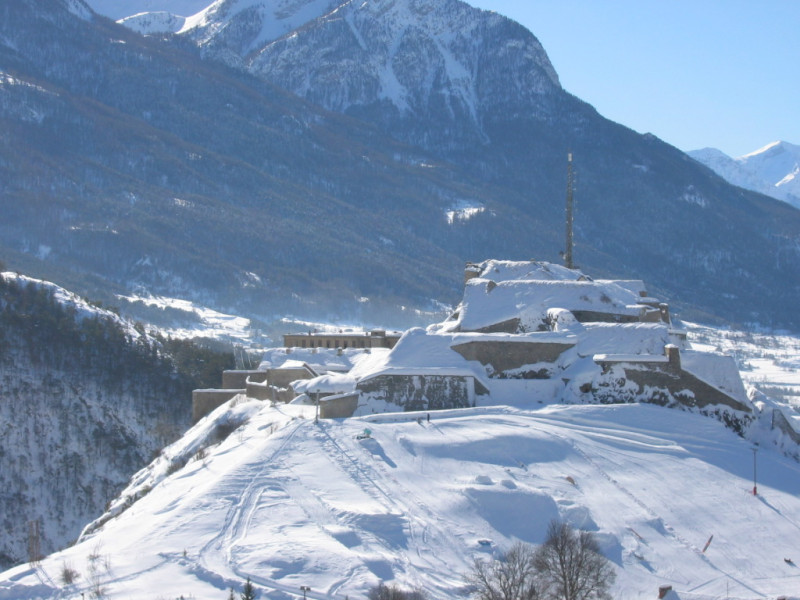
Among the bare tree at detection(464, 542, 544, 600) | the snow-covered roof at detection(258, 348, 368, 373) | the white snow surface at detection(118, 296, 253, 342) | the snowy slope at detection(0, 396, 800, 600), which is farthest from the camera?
the white snow surface at detection(118, 296, 253, 342)

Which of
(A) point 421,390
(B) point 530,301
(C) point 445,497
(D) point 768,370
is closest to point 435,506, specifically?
(C) point 445,497

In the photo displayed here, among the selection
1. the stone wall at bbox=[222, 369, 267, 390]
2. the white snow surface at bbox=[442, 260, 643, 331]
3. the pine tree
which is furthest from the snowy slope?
the stone wall at bbox=[222, 369, 267, 390]

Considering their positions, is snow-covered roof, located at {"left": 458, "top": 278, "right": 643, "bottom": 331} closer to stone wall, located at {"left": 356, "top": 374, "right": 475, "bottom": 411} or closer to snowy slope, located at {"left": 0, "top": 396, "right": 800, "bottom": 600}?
stone wall, located at {"left": 356, "top": 374, "right": 475, "bottom": 411}

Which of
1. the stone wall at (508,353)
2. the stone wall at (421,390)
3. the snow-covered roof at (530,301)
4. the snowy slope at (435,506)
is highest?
the snow-covered roof at (530,301)

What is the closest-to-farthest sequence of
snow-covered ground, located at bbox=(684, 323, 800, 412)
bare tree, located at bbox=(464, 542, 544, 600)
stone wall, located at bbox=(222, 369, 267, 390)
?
bare tree, located at bbox=(464, 542, 544, 600) < stone wall, located at bbox=(222, 369, 267, 390) < snow-covered ground, located at bbox=(684, 323, 800, 412)

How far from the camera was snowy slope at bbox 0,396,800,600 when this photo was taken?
35.9m

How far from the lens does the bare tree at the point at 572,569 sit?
35.1 meters

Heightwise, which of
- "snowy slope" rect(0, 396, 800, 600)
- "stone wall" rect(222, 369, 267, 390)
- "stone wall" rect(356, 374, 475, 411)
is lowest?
"snowy slope" rect(0, 396, 800, 600)

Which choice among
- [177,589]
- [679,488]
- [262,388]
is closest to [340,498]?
[177,589]

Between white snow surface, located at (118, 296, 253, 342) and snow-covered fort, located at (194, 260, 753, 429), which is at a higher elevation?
white snow surface, located at (118, 296, 253, 342)

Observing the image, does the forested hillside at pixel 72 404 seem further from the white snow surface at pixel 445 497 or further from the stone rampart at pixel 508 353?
the stone rampart at pixel 508 353

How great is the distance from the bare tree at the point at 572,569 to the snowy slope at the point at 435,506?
185 centimetres

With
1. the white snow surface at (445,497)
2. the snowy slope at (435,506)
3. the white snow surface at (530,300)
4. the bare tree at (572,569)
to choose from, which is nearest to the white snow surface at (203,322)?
the white snow surface at (530,300)

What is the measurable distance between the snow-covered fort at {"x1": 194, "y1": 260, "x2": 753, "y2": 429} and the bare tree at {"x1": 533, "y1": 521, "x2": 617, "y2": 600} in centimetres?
1738
